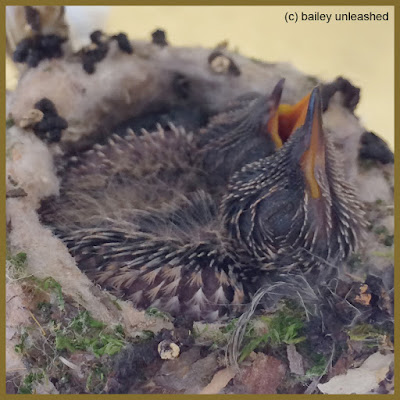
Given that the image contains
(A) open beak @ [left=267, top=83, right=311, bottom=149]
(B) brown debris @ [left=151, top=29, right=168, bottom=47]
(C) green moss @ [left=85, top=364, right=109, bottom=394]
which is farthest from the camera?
(B) brown debris @ [left=151, top=29, right=168, bottom=47]

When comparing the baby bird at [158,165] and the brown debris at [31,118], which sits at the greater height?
the brown debris at [31,118]

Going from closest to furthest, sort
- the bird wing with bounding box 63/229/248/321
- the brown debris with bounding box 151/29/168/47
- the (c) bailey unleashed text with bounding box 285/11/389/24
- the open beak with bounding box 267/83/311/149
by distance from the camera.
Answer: the bird wing with bounding box 63/229/248/321, the open beak with bounding box 267/83/311/149, the brown debris with bounding box 151/29/168/47, the (c) bailey unleashed text with bounding box 285/11/389/24

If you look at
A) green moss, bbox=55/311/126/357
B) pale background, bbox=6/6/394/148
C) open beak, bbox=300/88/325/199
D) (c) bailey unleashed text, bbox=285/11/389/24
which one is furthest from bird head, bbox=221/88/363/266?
pale background, bbox=6/6/394/148

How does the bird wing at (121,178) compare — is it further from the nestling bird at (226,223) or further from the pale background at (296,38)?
the pale background at (296,38)

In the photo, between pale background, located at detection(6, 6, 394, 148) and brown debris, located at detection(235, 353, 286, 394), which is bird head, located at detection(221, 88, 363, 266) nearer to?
brown debris, located at detection(235, 353, 286, 394)

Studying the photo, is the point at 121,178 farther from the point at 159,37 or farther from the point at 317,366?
the point at 317,366

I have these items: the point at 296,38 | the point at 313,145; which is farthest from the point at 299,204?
the point at 296,38

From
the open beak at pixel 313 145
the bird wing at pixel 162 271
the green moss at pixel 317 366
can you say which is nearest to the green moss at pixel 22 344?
the bird wing at pixel 162 271

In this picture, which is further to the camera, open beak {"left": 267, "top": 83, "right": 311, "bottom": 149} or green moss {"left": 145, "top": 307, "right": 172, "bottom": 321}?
open beak {"left": 267, "top": 83, "right": 311, "bottom": 149}
